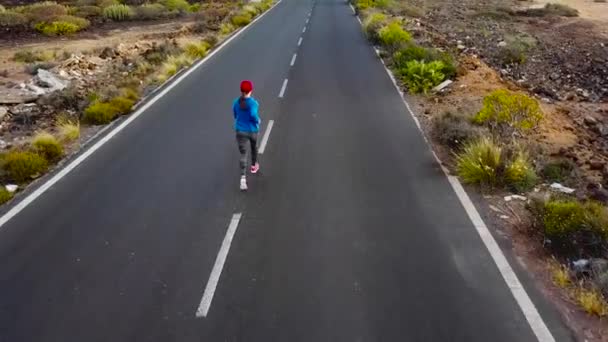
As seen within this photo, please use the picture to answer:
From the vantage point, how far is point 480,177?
29.8ft

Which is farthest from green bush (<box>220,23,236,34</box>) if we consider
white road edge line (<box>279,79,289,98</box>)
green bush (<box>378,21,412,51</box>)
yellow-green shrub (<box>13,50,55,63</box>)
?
white road edge line (<box>279,79,289,98</box>)

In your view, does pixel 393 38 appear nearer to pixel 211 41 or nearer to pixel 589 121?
pixel 211 41

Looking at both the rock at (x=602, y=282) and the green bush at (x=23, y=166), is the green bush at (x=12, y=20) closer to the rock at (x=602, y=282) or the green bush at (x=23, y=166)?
the green bush at (x=23, y=166)

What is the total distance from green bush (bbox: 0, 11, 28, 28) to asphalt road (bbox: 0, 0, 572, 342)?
33.3 metres

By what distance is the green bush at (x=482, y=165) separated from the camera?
9016mm

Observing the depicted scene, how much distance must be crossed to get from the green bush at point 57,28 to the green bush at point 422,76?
28.2m

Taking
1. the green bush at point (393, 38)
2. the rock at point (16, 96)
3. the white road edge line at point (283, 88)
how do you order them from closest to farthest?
the white road edge line at point (283, 88) < the rock at point (16, 96) < the green bush at point (393, 38)

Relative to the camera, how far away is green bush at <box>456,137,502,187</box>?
9.02m

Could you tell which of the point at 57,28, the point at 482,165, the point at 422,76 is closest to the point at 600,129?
the point at 422,76

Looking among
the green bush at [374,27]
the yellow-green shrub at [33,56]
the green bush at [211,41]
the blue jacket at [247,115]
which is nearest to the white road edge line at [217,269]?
the blue jacket at [247,115]

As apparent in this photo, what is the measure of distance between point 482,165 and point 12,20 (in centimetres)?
4124

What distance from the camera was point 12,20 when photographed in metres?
39.3

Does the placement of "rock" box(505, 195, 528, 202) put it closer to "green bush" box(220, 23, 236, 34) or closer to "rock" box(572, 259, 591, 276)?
"rock" box(572, 259, 591, 276)

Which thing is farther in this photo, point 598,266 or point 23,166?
point 23,166
